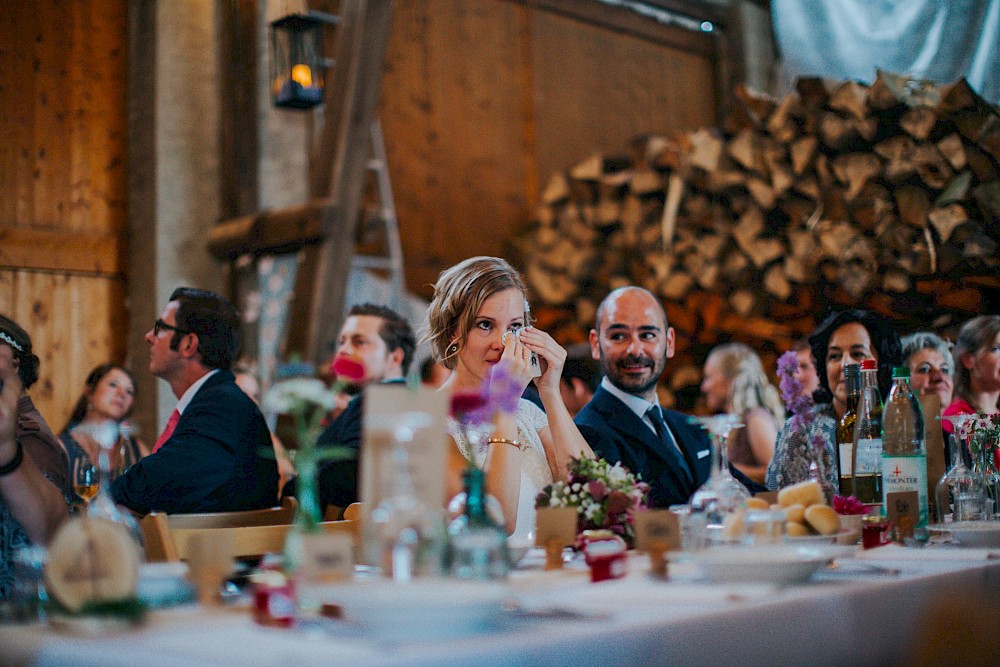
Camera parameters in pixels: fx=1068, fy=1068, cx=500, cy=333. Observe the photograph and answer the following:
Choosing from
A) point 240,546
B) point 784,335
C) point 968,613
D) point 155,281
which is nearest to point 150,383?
point 155,281

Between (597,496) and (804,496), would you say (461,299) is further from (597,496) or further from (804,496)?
(804,496)

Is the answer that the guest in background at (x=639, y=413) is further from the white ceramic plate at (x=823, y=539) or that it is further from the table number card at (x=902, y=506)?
the white ceramic plate at (x=823, y=539)

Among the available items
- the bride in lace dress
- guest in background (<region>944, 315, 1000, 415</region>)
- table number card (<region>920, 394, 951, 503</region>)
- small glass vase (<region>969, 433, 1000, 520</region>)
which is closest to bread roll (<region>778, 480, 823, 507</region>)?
small glass vase (<region>969, 433, 1000, 520</region>)

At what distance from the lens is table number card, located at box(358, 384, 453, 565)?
130 centimetres

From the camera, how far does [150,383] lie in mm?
5676

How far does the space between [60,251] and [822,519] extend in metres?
4.76

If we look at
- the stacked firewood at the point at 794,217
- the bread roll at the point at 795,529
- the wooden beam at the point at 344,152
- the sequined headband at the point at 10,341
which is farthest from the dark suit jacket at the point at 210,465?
the stacked firewood at the point at 794,217

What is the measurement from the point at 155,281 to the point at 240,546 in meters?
3.98

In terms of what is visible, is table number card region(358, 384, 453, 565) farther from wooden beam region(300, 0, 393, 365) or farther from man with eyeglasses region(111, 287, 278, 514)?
wooden beam region(300, 0, 393, 365)

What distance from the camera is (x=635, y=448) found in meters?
3.10

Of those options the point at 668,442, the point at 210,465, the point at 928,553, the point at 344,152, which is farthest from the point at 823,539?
the point at 344,152

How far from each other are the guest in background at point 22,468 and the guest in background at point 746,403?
282 centimetres

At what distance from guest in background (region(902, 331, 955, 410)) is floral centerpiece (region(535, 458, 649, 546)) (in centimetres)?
239

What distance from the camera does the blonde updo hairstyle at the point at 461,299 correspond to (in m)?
2.74
